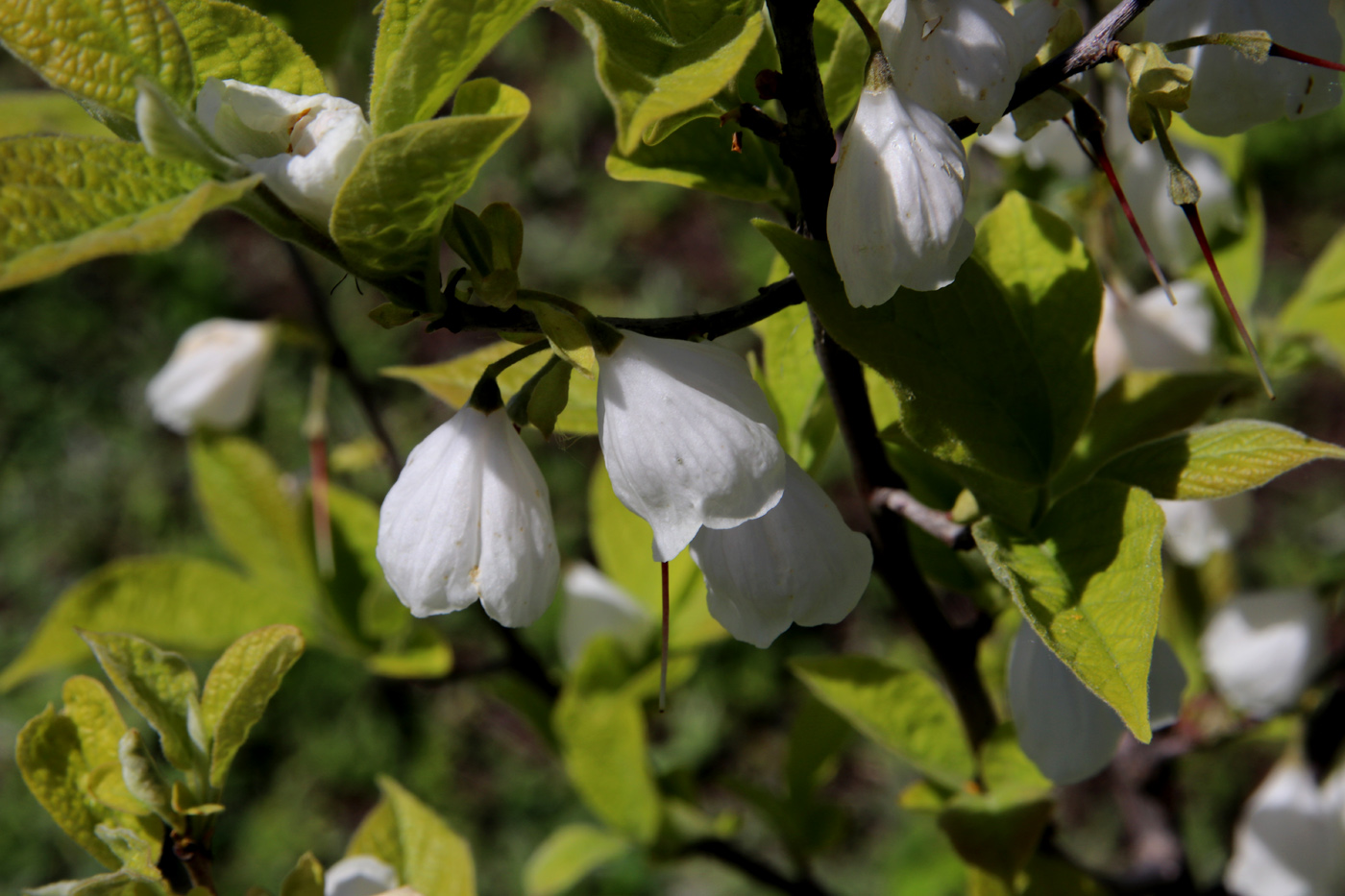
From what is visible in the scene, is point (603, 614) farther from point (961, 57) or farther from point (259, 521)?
point (961, 57)

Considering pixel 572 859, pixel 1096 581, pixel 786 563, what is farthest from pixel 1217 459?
pixel 572 859

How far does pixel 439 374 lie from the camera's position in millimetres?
686

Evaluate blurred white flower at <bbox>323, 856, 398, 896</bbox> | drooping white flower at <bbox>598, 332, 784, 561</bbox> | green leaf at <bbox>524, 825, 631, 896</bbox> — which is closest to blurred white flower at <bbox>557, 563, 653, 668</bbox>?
green leaf at <bbox>524, 825, 631, 896</bbox>

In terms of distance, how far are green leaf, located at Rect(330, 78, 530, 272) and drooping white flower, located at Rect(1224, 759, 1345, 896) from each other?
0.98 meters

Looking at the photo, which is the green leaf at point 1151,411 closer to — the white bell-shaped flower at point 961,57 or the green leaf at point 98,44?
the white bell-shaped flower at point 961,57

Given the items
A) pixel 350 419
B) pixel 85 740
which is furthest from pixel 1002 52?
pixel 350 419

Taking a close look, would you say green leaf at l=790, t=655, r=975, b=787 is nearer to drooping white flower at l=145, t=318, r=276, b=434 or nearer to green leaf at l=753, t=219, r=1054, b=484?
green leaf at l=753, t=219, r=1054, b=484

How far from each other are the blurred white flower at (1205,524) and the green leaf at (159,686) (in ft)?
2.63

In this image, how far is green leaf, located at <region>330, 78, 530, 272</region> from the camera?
395 mm

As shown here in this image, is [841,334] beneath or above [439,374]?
above

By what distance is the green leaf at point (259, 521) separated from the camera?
1117 mm

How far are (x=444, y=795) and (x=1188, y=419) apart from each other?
6.14ft

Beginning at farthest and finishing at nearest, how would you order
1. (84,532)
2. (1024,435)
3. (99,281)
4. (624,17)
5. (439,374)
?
(99,281)
(84,532)
(439,374)
(1024,435)
(624,17)

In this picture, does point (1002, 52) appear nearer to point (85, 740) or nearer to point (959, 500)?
point (959, 500)
